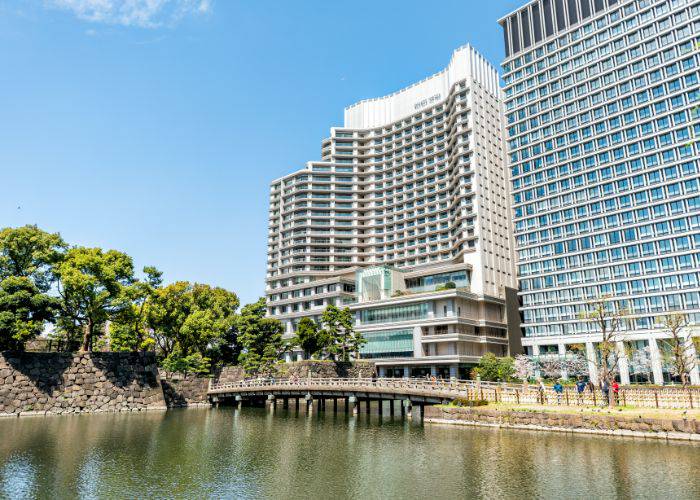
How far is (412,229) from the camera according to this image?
118375 millimetres

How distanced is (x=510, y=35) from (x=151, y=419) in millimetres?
99091

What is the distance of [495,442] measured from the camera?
110 feet

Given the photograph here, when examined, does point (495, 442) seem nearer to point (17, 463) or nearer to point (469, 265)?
point (17, 463)

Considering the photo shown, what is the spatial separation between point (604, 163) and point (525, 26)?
1417 inches

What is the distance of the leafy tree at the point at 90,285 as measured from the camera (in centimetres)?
5741

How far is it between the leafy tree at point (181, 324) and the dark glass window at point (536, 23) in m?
82.4

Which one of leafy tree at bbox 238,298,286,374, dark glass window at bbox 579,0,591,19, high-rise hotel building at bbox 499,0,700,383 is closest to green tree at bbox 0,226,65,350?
leafy tree at bbox 238,298,286,374

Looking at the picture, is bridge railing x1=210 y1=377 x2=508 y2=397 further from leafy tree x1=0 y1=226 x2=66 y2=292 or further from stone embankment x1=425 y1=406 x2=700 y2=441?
leafy tree x1=0 y1=226 x2=66 y2=292

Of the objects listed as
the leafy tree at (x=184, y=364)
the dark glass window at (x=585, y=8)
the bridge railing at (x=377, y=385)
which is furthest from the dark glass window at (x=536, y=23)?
the leafy tree at (x=184, y=364)

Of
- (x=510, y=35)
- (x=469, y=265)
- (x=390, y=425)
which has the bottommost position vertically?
(x=390, y=425)

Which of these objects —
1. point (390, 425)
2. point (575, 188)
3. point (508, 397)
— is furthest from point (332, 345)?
point (575, 188)

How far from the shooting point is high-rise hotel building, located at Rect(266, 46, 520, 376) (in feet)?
302

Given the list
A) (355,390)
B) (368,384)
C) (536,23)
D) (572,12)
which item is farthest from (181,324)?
(572,12)

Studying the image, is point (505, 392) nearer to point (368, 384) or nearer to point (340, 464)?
point (368, 384)
